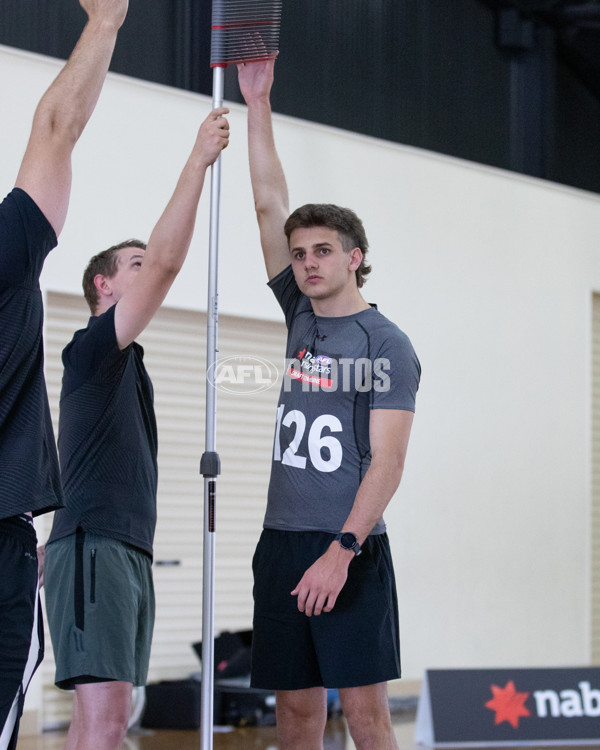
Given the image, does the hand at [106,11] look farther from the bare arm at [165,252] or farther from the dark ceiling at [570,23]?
the dark ceiling at [570,23]

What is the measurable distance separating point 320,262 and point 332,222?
11 centimetres

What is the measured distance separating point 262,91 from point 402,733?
9.38 ft

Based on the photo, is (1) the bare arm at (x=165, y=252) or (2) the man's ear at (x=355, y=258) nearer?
(1) the bare arm at (x=165, y=252)

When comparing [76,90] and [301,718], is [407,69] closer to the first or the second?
[301,718]

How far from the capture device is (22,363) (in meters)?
1.46

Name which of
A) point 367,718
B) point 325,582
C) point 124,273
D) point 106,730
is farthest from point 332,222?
point 106,730

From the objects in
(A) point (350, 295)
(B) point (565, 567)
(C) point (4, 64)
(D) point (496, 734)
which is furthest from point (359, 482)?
(B) point (565, 567)

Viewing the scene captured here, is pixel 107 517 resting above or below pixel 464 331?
below

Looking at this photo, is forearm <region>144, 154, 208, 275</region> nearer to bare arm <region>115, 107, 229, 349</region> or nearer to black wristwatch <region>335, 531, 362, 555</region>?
bare arm <region>115, 107, 229, 349</region>

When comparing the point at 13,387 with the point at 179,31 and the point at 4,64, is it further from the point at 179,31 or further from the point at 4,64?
the point at 179,31

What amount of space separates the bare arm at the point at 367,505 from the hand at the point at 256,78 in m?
0.82

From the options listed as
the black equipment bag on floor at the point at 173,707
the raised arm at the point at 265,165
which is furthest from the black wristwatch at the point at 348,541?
the black equipment bag on floor at the point at 173,707

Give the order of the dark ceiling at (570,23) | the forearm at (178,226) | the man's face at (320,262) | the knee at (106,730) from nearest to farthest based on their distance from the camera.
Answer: the forearm at (178,226) < the knee at (106,730) < the man's face at (320,262) < the dark ceiling at (570,23)

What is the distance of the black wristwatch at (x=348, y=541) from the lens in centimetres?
209
